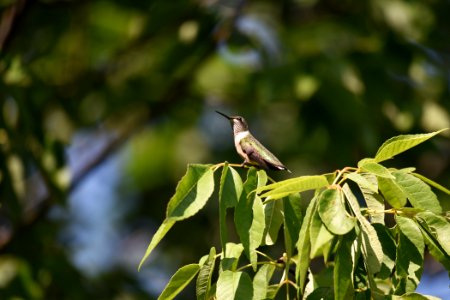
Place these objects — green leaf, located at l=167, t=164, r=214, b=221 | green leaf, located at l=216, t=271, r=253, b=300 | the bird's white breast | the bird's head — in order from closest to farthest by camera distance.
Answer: green leaf, located at l=216, t=271, r=253, b=300 < green leaf, located at l=167, t=164, r=214, b=221 < the bird's white breast < the bird's head

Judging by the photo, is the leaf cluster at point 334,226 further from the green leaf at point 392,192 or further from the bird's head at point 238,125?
the bird's head at point 238,125

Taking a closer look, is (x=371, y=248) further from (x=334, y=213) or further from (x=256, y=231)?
(x=256, y=231)

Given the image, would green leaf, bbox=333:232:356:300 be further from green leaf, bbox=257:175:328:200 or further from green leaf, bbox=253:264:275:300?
green leaf, bbox=253:264:275:300

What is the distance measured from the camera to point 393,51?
23.1 feet

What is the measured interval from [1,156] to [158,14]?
2.12m

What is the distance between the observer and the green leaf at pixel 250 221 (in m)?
2.79

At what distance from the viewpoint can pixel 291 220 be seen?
2.89 m

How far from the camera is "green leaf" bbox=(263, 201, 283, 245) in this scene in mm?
3059

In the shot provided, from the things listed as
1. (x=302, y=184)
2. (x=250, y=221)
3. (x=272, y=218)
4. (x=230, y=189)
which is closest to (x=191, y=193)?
(x=230, y=189)

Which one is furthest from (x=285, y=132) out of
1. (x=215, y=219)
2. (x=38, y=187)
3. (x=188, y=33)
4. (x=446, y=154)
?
(x=188, y=33)

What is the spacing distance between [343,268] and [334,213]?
19 cm

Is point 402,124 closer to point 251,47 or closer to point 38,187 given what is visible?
point 251,47

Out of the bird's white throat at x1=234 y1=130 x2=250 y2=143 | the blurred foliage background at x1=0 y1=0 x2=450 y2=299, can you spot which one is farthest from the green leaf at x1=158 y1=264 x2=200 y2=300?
the blurred foliage background at x1=0 y1=0 x2=450 y2=299

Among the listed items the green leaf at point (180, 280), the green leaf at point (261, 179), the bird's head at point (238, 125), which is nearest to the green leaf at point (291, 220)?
the green leaf at point (261, 179)
